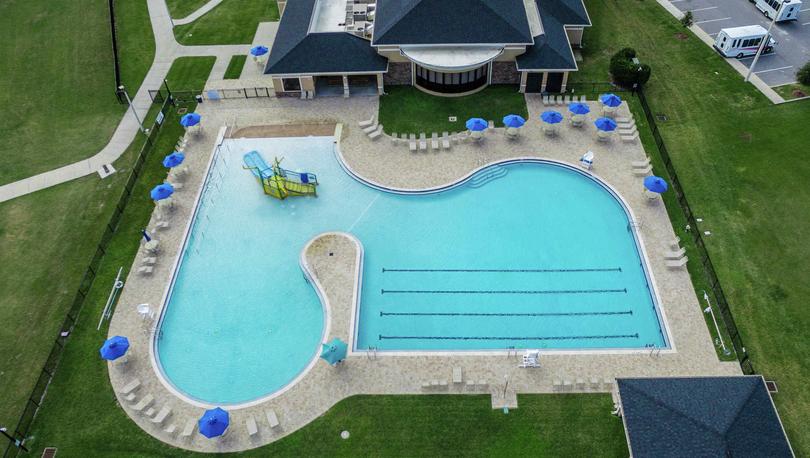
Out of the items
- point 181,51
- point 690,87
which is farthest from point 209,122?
point 690,87

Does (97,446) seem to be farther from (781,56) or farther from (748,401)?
(781,56)

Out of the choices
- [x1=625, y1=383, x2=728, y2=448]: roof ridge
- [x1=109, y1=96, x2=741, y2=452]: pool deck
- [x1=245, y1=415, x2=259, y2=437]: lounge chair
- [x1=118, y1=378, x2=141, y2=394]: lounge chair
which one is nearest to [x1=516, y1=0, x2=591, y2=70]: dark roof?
[x1=109, y1=96, x2=741, y2=452]: pool deck

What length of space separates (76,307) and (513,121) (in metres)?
34.3

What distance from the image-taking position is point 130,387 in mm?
31812

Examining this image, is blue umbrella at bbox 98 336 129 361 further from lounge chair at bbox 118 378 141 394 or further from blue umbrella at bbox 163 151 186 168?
blue umbrella at bbox 163 151 186 168

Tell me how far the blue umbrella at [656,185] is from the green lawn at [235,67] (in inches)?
1507

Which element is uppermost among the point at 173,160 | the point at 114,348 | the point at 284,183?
the point at 173,160

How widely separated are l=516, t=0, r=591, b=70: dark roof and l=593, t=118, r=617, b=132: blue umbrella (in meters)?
6.01

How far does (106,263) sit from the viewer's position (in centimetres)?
3859

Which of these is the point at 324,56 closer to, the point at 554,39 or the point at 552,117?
the point at 552,117

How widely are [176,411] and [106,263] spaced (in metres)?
13.4

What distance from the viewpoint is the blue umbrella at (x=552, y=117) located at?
44.2m

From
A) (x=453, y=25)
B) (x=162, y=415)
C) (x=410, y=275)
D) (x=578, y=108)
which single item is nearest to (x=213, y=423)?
(x=162, y=415)

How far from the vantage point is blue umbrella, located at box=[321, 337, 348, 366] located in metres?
31.2
